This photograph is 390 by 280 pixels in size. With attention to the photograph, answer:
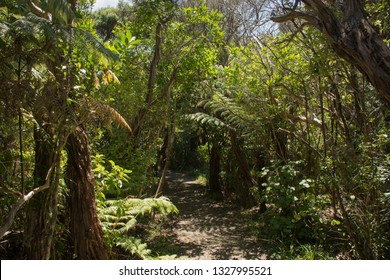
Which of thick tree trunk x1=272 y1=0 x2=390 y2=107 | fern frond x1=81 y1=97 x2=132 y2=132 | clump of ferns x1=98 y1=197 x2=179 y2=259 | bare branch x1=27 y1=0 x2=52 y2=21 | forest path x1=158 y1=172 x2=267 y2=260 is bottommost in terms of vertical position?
forest path x1=158 y1=172 x2=267 y2=260

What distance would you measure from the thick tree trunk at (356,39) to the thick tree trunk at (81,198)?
286 cm

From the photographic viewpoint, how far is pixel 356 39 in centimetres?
386

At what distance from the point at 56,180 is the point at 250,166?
275 inches

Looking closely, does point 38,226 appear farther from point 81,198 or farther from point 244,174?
point 244,174

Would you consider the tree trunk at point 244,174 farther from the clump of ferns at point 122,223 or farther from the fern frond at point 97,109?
the fern frond at point 97,109

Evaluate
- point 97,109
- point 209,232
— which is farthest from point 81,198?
point 209,232

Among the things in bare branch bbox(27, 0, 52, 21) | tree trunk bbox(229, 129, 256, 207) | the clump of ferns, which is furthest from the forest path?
bare branch bbox(27, 0, 52, 21)

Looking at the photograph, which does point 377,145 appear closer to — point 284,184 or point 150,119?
point 284,184

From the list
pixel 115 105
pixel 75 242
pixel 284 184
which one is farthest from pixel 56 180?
pixel 284 184

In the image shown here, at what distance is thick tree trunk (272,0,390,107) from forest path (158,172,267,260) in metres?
3.44

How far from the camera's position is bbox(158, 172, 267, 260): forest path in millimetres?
6332

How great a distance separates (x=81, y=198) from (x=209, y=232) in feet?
13.7

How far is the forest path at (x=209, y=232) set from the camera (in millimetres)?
6332

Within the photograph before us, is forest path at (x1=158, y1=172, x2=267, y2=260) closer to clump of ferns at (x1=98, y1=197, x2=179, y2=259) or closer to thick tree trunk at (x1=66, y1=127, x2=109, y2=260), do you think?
clump of ferns at (x1=98, y1=197, x2=179, y2=259)
